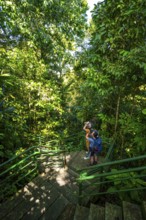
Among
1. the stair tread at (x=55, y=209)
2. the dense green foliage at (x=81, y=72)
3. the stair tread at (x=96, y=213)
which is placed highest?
the dense green foliage at (x=81, y=72)

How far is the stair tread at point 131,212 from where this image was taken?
7.98 ft

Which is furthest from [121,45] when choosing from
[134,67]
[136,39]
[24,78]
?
[24,78]

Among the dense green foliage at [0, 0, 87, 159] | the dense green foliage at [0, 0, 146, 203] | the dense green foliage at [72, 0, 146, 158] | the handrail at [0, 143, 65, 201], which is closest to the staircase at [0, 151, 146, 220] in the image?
the handrail at [0, 143, 65, 201]

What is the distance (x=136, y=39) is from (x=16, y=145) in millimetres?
5326

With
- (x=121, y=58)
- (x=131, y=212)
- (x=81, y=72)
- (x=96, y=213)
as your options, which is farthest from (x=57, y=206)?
(x=81, y=72)

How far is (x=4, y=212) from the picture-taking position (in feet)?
10.7

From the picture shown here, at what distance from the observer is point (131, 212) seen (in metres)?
2.53

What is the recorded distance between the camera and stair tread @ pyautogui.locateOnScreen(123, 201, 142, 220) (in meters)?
2.43

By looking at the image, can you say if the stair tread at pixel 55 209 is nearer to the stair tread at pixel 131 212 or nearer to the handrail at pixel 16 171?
the handrail at pixel 16 171

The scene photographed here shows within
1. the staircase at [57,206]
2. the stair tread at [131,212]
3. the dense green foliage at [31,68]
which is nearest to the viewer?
the stair tread at [131,212]

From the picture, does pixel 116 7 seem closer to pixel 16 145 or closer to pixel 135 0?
pixel 135 0

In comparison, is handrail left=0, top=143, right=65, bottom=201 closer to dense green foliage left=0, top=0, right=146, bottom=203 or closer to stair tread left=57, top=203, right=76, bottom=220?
dense green foliage left=0, top=0, right=146, bottom=203

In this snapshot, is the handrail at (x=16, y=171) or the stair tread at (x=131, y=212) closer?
the stair tread at (x=131, y=212)

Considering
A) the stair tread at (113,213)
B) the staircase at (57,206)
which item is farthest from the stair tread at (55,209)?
the stair tread at (113,213)
